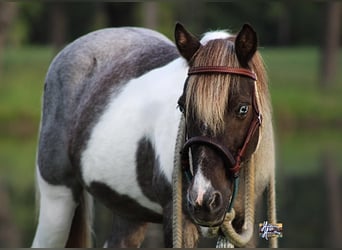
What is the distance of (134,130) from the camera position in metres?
4.55

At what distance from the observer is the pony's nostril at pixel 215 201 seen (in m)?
3.56

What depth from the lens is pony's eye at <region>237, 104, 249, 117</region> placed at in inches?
145

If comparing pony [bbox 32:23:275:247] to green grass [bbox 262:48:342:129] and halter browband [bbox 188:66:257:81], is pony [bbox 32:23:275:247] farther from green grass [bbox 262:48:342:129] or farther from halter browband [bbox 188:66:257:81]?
green grass [bbox 262:48:342:129]

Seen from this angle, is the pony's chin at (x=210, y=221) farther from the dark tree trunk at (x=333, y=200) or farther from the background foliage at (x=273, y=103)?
the dark tree trunk at (x=333, y=200)

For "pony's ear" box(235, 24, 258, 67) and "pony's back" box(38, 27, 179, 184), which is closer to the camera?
"pony's ear" box(235, 24, 258, 67)

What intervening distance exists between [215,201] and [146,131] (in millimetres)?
949

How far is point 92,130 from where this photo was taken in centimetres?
482

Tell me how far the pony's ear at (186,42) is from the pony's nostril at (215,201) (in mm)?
Answer: 616

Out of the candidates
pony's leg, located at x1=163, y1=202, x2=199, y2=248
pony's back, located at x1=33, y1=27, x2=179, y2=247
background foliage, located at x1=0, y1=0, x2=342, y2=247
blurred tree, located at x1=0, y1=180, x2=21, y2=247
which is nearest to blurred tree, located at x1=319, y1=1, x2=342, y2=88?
background foliage, located at x1=0, y1=0, x2=342, y2=247

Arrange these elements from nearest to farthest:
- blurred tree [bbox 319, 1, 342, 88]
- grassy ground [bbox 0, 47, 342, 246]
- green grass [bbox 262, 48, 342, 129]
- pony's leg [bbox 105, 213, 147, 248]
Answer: pony's leg [bbox 105, 213, 147, 248]
grassy ground [bbox 0, 47, 342, 246]
green grass [bbox 262, 48, 342, 129]
blurred tree [bbox 319, 1, 342, 88]

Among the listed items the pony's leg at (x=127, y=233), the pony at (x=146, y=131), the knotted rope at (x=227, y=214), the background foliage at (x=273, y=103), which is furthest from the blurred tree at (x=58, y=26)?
the knotted rope at (x=227, y=214)

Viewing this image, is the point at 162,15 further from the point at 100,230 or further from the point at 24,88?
the point at 100,230

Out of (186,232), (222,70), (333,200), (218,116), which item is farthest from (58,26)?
(218,116)

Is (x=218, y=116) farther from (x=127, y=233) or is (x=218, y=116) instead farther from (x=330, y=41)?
(x=330, y=41)
